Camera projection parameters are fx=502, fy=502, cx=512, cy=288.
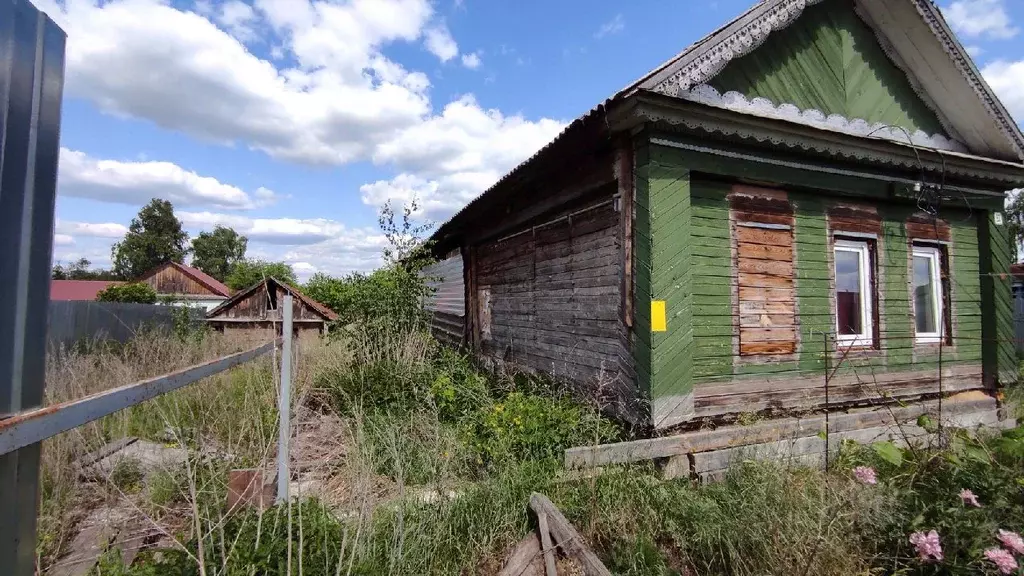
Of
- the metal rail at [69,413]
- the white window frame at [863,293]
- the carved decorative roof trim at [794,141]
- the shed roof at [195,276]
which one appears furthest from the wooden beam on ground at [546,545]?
the shed roof at [195,276]

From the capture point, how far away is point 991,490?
10.6 ft

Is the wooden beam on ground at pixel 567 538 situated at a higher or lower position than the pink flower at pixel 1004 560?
lower

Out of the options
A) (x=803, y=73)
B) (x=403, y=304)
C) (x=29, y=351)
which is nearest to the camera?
(x=29, y=351)

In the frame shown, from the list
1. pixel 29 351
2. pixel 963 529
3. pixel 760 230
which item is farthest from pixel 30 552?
pixel 760 230

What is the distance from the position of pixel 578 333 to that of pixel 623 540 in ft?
9.87

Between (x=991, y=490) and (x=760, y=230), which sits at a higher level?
(x=760, y=230)

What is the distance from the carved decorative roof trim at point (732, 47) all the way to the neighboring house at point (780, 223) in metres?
0.02

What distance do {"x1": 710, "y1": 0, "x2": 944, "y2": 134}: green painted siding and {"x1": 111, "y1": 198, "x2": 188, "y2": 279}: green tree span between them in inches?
2493

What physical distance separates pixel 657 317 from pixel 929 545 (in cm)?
257

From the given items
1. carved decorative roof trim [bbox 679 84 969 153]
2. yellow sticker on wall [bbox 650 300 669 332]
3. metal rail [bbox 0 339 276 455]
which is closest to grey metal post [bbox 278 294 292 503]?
metal rail [bbox 0 339 276 455]

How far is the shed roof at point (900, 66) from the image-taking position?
502cm

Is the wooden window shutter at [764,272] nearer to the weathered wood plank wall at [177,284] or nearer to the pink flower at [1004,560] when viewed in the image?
the pink flower at [1004,560]

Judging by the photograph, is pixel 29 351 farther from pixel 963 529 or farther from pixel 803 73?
pixel 803 73

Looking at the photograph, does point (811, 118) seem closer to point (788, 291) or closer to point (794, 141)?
point (794, 141)
